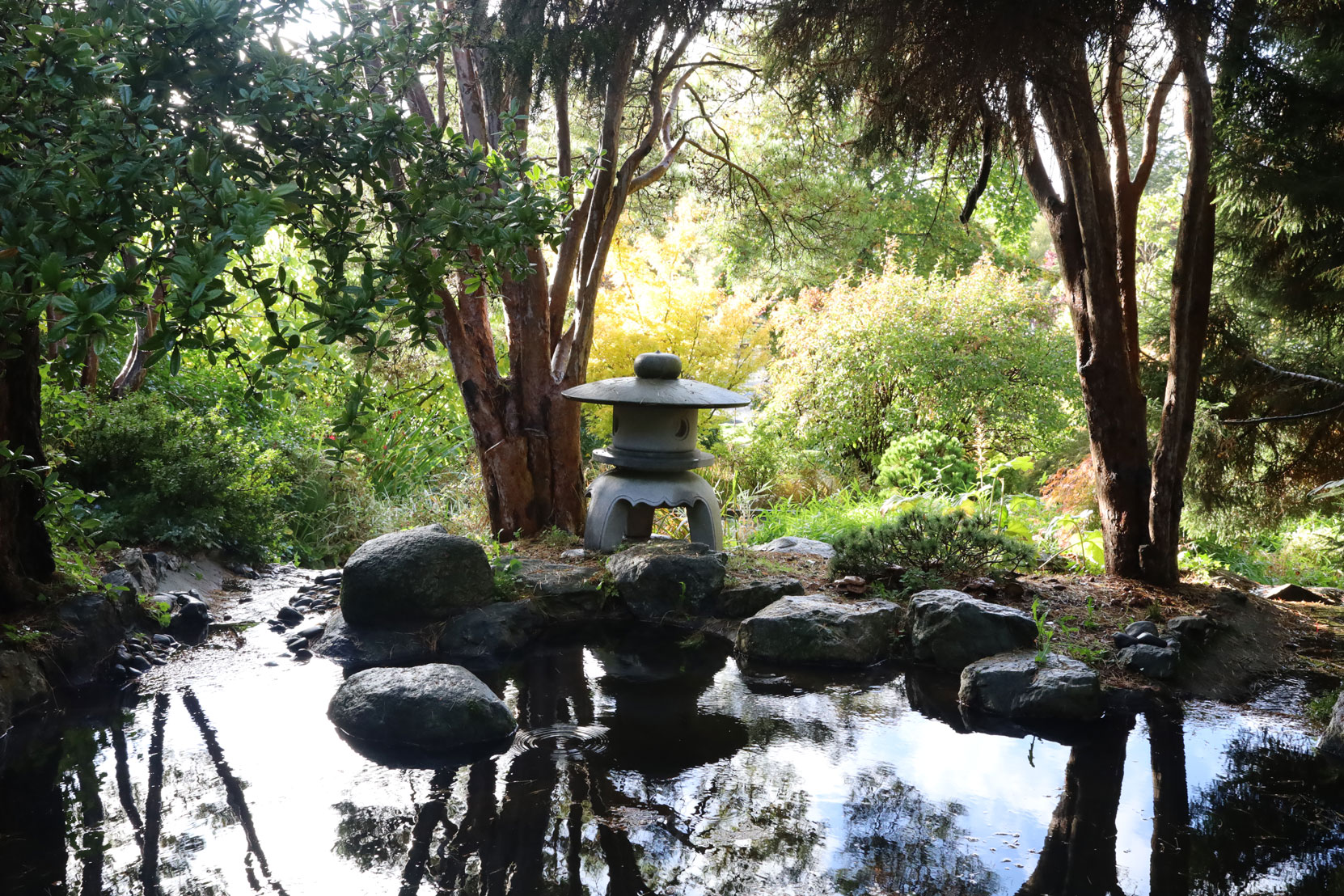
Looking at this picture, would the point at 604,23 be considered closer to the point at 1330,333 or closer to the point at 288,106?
the point at 288,106

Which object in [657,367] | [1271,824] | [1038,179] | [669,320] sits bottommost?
[1271,824]

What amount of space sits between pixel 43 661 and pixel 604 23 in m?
4.09

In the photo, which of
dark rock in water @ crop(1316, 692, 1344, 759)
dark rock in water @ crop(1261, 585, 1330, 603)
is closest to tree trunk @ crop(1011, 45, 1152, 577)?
dark rock in water @ crop(1261, 585, 1330, 603)

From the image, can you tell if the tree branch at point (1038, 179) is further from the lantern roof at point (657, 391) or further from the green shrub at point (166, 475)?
the green shrub at point (166, 475)

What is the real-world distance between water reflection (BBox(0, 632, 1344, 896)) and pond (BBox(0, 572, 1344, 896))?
0.03 feet

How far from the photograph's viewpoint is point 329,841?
3.03m

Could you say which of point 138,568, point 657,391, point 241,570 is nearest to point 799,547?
point 657,391

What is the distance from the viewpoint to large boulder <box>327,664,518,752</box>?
391 centimetres

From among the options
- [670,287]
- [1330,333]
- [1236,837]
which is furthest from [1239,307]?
[670,287]

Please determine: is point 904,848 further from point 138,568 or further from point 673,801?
point 138,568

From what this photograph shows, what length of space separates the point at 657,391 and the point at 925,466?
15.5ft

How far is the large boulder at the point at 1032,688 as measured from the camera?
4305 millimetres

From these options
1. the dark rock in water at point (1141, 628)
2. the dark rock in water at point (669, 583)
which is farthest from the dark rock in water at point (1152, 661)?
the dark rock in water at point (669, 583)

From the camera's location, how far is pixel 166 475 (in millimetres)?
6207
